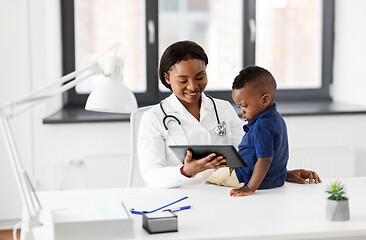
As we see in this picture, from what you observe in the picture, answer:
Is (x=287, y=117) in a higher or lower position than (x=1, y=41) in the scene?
lower

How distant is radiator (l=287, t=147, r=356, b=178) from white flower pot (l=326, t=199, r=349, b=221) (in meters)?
1.93

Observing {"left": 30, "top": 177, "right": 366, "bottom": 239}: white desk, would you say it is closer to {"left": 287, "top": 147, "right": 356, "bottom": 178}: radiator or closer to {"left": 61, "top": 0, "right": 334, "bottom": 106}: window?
{"left": 287, "top": 147, "right": 356, "bottom": 178}: radiator

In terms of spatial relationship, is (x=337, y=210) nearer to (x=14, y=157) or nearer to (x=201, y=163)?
(x=201, y=163)

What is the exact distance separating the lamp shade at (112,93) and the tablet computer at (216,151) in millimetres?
286

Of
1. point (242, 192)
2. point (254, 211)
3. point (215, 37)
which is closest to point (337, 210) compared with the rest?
point (254, 211)

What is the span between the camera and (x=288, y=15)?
403 centimetres

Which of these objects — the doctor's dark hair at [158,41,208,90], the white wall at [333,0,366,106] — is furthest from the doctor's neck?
the white wall at [333,0,366,106]

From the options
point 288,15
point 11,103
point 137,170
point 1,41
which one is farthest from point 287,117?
point 11,103

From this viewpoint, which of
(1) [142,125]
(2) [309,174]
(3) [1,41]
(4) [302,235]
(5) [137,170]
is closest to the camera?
(4) [302,235]

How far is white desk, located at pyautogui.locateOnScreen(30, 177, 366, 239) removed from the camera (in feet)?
5.19

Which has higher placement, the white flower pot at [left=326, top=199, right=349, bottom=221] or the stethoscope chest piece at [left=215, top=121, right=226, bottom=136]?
the stethoscope chest piece at [left=215, top=121, right=226, bottom=136]

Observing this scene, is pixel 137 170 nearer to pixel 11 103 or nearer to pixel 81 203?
pixel 81 203

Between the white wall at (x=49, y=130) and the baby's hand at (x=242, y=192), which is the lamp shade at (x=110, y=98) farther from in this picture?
the white wall at (x=49, y=130)

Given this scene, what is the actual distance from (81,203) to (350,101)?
99.7 inches
